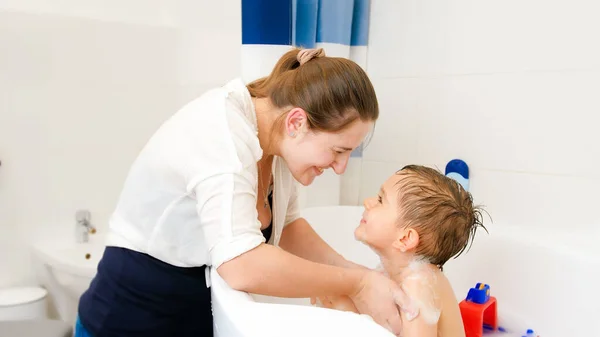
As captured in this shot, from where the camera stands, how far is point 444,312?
1.00m

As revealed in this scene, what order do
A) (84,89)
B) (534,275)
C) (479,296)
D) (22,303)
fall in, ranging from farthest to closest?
(84,89)
(22,303)
(534,275)
(479,296)

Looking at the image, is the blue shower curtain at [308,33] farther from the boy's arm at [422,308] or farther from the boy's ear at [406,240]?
the boy's arm at [422,308]

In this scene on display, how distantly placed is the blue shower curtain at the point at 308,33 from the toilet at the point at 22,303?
1.12 metres

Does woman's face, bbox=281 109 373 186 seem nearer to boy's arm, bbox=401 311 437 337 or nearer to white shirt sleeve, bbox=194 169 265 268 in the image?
white shirt sleeve, bbox=194 169 265 268

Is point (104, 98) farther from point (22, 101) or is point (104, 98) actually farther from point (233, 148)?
point (233, 148)

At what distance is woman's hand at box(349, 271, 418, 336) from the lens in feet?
3.03

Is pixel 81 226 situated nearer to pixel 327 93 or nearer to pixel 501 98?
pixel 327 93

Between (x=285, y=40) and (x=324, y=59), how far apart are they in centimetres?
56

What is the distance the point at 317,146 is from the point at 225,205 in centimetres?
28

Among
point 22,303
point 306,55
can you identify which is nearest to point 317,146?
point 306,55

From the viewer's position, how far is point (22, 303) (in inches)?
68.4

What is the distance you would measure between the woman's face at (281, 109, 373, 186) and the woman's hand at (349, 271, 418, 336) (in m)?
0.25

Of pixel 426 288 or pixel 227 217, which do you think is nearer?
pixel 227 217

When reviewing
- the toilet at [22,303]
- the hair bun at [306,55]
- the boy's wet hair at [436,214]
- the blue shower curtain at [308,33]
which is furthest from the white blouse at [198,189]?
the toilet at [22,303]
